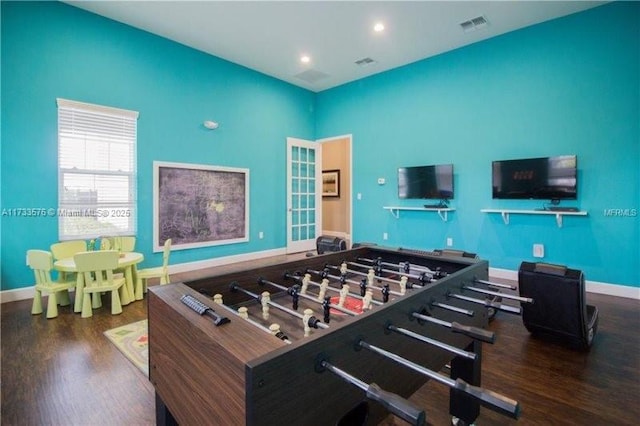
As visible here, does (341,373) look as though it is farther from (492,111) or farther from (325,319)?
(492,111)

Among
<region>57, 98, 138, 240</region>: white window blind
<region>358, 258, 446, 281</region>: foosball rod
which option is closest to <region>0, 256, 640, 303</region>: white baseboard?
<region>57, 98, 138, 240</region>: white window blind

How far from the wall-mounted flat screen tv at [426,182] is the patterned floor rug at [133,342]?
4160 millimetres

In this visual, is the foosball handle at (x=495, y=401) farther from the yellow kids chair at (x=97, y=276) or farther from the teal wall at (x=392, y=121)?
the teal wall at (x=392, y=121)

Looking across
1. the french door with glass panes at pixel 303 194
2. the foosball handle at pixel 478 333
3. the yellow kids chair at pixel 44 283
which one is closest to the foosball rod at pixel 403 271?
the foosball handle at pixel 478 333

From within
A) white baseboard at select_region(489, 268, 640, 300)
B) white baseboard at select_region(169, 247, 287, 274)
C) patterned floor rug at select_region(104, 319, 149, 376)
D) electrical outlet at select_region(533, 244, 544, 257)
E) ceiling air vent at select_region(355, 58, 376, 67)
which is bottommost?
patterned floor rug at select_region(104, 319, 149, 376)

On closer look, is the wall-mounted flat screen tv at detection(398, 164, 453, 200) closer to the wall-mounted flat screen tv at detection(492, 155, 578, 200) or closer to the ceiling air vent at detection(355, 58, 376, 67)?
the wall-mounted flat screen tv at detection(492, 155, 578, 200)

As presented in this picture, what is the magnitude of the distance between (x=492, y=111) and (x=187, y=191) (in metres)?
4.64

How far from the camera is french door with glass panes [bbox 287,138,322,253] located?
6.34m

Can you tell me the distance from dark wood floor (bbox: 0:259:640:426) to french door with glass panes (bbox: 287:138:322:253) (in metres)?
3.89

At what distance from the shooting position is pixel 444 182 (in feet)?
16.0

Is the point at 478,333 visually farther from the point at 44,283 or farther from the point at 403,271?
the point at 44,283

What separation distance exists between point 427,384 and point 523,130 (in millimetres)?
3747

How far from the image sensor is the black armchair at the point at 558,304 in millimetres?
2242

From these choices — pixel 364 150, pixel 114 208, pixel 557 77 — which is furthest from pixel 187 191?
pixel 557 77
